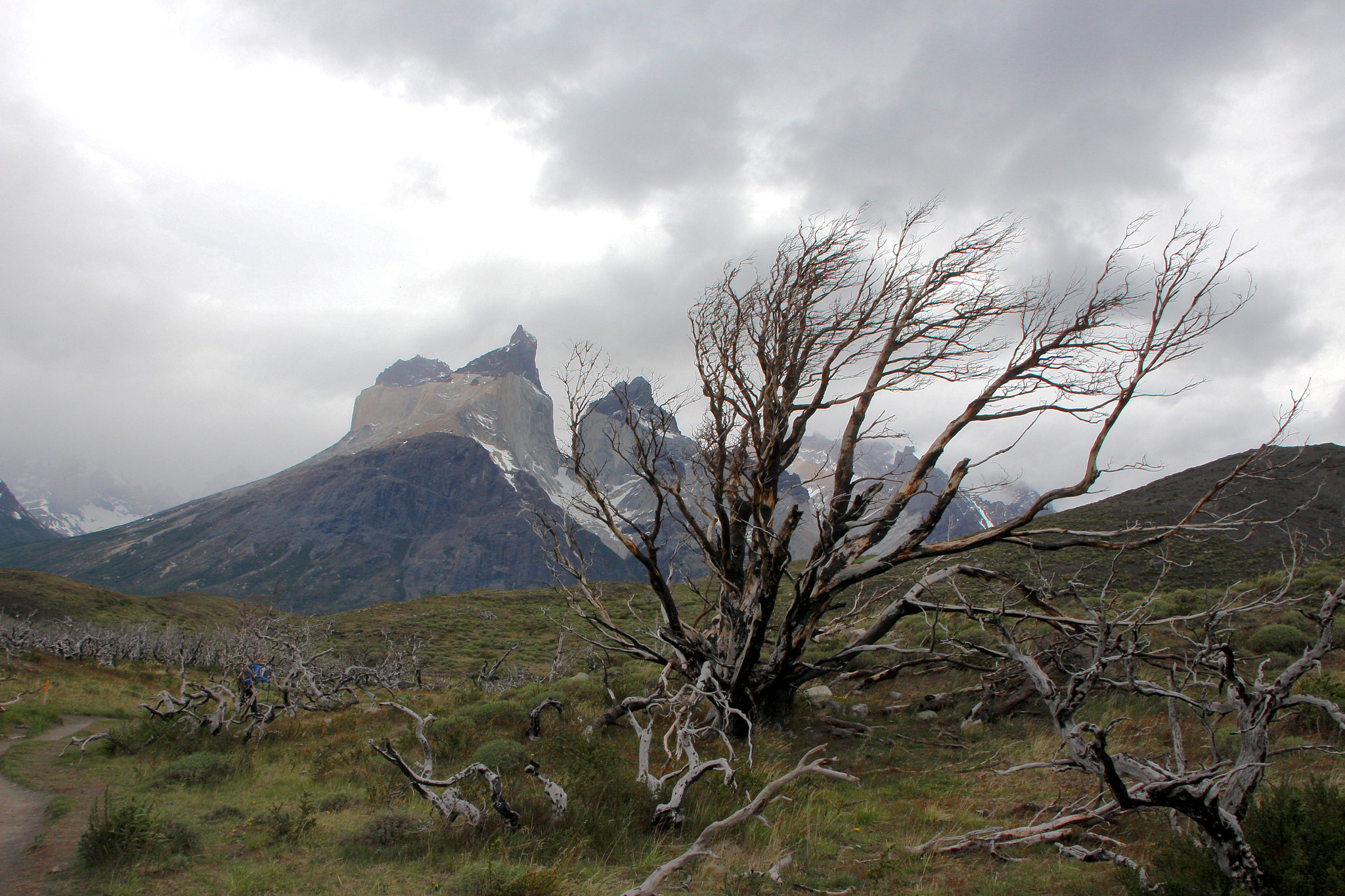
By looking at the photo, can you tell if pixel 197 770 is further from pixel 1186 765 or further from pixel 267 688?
pixel 267 688

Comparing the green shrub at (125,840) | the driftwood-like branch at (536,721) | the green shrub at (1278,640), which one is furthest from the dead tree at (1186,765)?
the green shrub at (1278,640)

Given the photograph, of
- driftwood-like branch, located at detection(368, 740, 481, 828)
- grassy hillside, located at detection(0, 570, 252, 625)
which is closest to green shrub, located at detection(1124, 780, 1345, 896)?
driftwood-like branch, located at detection(368, 740, 481, 828)

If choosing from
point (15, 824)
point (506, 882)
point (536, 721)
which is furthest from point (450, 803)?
point (15, 824)

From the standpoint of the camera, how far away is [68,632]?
110ft

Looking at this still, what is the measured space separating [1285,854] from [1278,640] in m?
8.85

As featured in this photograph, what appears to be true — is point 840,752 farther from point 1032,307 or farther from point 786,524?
point 1032,307

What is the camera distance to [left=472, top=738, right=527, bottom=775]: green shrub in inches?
300

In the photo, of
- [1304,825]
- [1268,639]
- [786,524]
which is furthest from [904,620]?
[1304,825]

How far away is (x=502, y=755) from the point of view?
7.93m

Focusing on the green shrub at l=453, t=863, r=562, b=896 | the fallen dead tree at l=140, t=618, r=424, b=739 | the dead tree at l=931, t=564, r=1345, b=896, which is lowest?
the fallen dead tree at l=140, t=618, r=424, b=739

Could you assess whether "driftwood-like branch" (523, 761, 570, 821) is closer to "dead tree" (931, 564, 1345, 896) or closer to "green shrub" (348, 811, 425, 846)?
"green shrub" (348, 811, 425, 846)

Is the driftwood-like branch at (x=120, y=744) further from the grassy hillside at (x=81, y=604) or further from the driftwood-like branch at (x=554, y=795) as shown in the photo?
the grassy hillside at (x=81, y=604)

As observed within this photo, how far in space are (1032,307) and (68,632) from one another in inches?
1810

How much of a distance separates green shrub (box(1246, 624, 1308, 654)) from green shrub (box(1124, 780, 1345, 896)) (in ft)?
26.4
